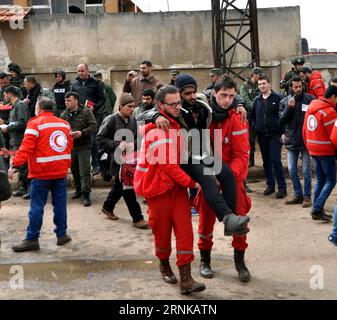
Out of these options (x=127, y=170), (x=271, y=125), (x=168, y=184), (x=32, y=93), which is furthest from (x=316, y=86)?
(x=32, y=93)

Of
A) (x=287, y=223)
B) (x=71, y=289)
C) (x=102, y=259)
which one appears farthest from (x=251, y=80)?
(x=71, y=289)

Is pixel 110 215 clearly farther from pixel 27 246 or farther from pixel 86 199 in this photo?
pixel 27 246

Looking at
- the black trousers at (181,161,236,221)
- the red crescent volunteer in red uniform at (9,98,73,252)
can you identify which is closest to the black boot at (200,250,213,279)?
the black trousers at (181,161,236,221)

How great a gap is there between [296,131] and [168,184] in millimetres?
3614

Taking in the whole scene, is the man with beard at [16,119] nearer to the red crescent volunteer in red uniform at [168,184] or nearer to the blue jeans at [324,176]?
the red crescent volunteer in red uniform at [168,184]

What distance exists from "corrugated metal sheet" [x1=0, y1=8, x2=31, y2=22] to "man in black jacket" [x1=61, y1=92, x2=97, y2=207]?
680 centimetres

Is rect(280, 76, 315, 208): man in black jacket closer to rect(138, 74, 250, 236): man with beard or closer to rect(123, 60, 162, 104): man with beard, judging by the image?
rect(123, 60, 162, 104): man with beard

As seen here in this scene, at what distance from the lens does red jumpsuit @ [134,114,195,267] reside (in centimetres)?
397

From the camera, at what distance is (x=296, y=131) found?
703 centimetres

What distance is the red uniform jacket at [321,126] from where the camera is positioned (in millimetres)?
5883

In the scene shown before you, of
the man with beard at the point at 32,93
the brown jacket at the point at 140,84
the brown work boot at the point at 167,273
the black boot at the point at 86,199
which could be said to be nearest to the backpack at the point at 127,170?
the black boot at the point at 86,199

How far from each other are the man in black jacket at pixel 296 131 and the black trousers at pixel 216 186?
120 inches

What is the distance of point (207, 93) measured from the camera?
4.68 meters

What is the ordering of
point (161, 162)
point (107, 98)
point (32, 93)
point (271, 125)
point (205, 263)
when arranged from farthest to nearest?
point (107, 98) → point (32, 93) → point (271, 125) → point (205, 263) → point (161, 162)
